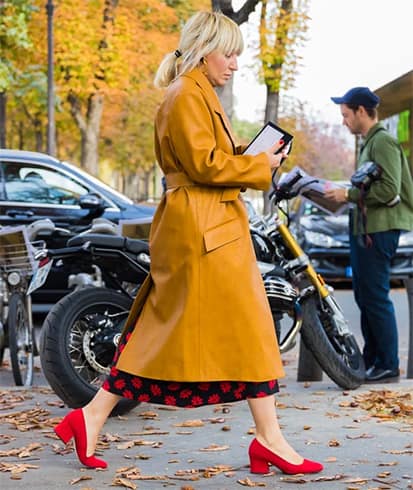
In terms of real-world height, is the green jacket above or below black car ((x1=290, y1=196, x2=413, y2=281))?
above

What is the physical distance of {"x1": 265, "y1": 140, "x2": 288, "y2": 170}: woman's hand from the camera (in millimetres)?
5098

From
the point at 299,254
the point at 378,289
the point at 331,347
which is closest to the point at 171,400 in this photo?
the point at 331,347

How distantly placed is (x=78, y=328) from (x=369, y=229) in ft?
7.48

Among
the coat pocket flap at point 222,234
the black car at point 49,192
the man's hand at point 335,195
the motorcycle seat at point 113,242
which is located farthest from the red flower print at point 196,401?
the black car at point 49,192

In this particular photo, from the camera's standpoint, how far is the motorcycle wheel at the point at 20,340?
315 inches

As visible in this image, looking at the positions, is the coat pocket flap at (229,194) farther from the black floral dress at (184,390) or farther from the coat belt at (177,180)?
the black floral dress at (184,390)

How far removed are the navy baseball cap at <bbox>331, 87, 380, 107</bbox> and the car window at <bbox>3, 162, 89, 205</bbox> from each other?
5.02 m

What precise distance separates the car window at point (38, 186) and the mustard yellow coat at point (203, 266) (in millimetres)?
7480

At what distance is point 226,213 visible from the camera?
5023 millimetres

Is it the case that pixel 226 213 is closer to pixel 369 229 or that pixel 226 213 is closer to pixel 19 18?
pixel 369 229

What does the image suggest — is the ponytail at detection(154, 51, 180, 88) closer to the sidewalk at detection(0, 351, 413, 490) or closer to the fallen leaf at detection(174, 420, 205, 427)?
the sidewalk at detection(0, 351, 413, 490)

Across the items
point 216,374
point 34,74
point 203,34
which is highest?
point 34,74

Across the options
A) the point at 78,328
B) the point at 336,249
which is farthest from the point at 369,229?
the point at 336,249

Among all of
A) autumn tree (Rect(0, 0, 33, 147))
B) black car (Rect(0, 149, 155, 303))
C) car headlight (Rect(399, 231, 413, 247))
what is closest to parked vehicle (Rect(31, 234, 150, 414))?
black car (Rect(0, 149, 155, 303))
